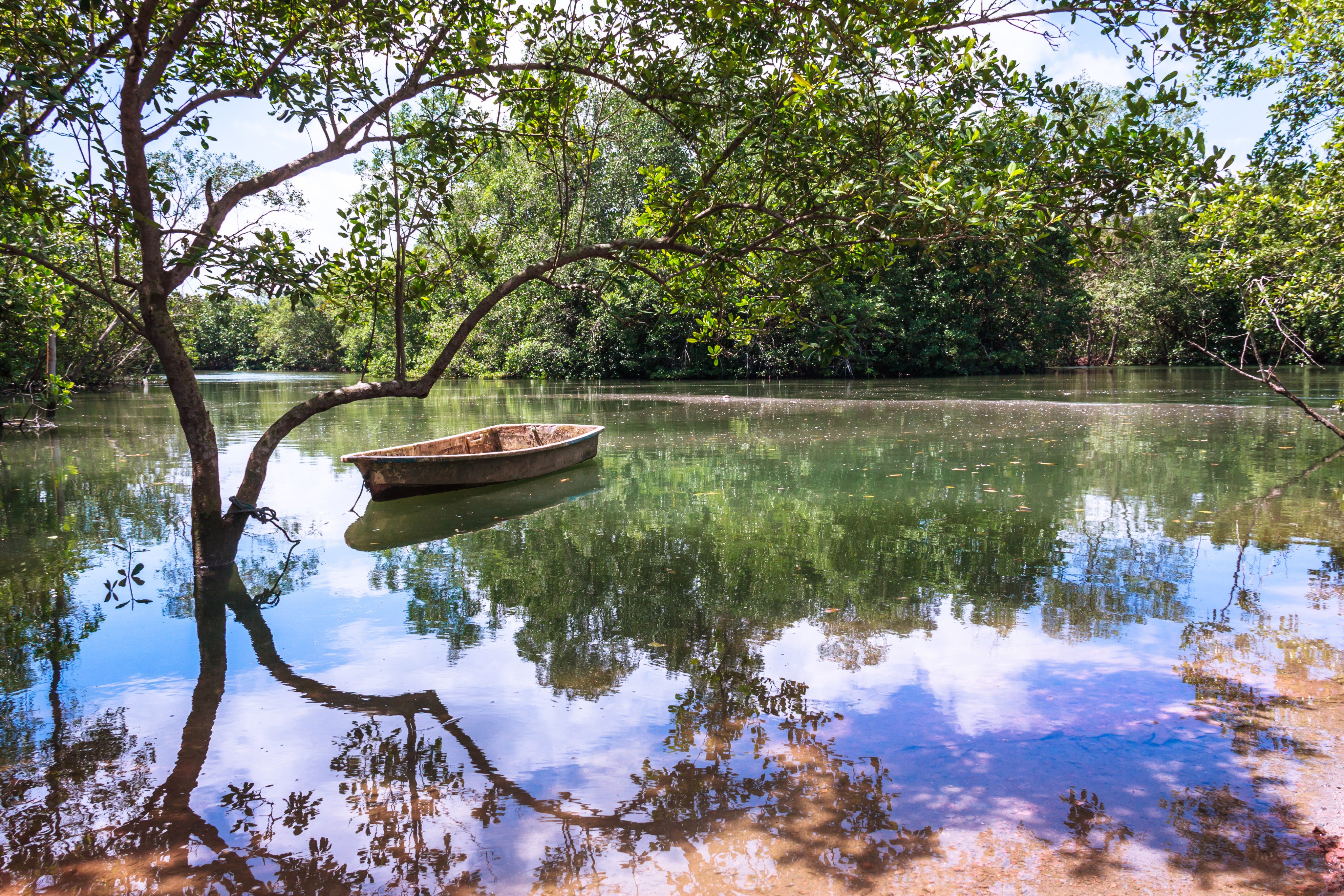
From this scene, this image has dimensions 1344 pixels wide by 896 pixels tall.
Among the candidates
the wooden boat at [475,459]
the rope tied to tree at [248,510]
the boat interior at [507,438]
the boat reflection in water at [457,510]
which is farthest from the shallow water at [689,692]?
the boat interior at [507,438]

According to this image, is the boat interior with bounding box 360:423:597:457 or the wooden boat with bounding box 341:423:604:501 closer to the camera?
the wooden boat with bounding box 341:423:604:501

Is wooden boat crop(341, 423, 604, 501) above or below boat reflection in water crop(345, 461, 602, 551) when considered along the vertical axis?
above

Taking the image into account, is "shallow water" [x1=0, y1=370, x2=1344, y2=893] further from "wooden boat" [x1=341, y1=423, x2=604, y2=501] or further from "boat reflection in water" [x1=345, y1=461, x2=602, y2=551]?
"wooden boat" [x1=341, y1=423, x2=604, y2=501]

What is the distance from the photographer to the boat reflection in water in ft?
29.2

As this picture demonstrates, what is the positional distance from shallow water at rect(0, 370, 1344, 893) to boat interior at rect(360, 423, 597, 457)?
1.66 m

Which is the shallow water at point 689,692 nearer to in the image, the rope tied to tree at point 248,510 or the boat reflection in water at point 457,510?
the boat reflection in water at point 457,510

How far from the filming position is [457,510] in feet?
33.2

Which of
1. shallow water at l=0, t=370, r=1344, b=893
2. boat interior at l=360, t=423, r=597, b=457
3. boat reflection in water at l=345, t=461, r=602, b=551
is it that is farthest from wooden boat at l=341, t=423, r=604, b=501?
shallow water at l=0, t=370, r=1344, b=893

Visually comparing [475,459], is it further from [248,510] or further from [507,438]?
[248,510]

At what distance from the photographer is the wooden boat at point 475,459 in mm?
10086

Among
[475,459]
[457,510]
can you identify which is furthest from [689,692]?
[475,459]

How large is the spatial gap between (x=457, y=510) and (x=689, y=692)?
611 cm

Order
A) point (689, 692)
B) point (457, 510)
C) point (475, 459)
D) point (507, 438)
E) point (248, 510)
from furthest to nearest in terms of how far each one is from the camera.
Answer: point (507, 438) → point (475, 459) → point (457, 510) → point (248, 510) → point (689, 692)

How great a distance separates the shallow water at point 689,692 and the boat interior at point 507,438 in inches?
65.3
